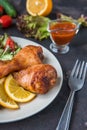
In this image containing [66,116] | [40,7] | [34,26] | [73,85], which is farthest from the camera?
[40,7]

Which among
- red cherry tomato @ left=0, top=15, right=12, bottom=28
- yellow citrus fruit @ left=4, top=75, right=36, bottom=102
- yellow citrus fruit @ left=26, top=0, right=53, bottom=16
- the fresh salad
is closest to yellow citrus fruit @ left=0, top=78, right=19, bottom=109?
yellow citrus fruit @ left=4, top=75, right=36, bottom=102

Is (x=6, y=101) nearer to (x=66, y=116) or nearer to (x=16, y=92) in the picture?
(x=16, y=92)

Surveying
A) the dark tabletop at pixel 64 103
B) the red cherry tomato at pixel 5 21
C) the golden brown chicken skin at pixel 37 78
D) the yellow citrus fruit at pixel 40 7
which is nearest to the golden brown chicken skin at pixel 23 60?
the golden brown chicken skin at pixel 37 78

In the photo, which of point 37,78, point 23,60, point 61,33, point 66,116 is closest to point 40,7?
point 61,33

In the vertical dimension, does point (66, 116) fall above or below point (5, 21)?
below

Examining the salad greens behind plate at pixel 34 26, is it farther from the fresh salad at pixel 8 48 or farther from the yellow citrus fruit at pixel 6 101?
the yellow citrus fruit at pixel 6 101
